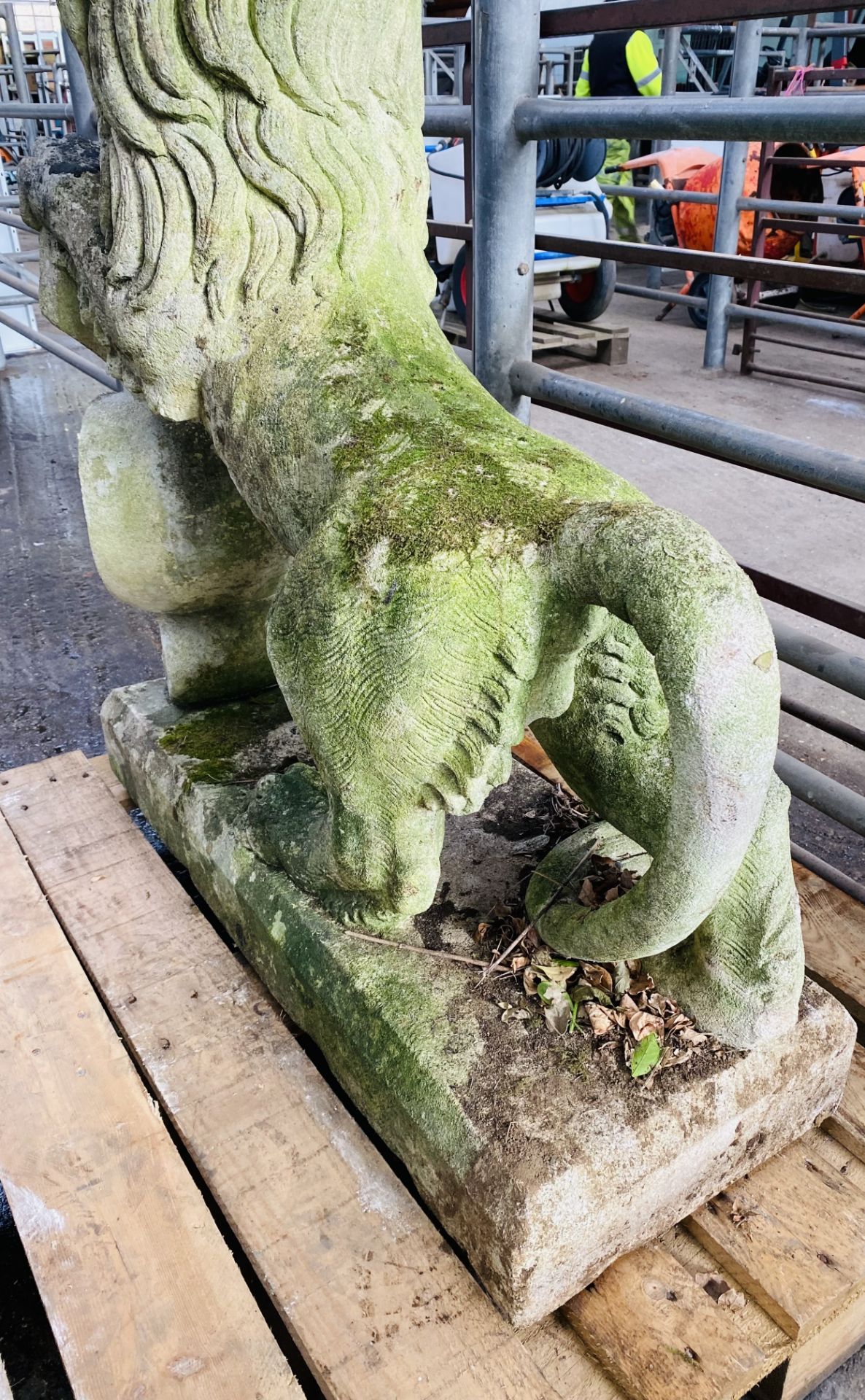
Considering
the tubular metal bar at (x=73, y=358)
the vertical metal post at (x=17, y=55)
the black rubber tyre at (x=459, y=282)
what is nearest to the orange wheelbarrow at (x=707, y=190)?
the black rubber tyre at (x=459, y=282)

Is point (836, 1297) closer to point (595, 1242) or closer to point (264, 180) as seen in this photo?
point (595, 1242)

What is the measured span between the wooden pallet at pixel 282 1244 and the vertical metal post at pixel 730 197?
14.8 feet

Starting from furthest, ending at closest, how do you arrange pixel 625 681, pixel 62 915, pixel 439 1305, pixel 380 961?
pixel 62 915 < pixel 380 961 < pixel 625 681 < pixel 439 1305

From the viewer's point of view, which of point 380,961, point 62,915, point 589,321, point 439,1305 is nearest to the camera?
point 439,1305

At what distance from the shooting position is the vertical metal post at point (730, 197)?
490 cm

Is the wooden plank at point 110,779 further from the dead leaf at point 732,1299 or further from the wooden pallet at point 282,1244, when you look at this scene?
the dead leaf at point 732,1299

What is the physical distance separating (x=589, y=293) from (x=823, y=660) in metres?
4.92

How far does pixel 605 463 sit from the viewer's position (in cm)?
450

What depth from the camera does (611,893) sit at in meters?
1.50

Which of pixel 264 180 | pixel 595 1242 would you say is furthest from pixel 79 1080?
pixel 264 180

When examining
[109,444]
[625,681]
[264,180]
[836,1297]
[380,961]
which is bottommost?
[836,1297]

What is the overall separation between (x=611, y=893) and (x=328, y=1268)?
59cm

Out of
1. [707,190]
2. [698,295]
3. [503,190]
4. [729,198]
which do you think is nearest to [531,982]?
[503,190]

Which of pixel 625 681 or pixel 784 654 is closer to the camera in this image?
pixel 625 681
